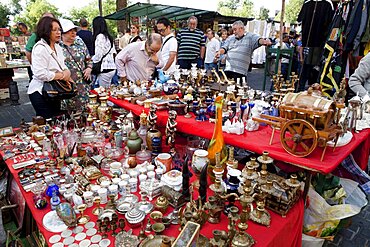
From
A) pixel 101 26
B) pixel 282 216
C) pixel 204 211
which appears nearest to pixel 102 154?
pixel 204 211

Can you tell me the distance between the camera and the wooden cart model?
1438mm

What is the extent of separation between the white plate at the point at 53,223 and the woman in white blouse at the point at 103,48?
9.64 feet

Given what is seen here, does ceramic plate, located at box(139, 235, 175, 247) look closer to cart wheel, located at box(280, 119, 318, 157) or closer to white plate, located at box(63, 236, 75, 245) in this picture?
white plate, located at box(63, 236, 75, 245)

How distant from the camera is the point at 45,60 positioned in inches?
101

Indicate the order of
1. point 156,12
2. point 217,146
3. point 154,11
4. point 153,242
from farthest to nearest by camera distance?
point 156,12
point 154,11
point 217,146
point 153,242

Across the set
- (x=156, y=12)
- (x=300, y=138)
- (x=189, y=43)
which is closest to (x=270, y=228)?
(x=300, y=138)

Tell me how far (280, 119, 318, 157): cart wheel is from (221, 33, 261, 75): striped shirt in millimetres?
2751

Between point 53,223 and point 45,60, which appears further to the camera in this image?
point 45,60

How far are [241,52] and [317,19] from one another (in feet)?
3.81

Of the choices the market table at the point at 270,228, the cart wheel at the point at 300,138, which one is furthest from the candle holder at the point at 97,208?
the cart wheel at the point at 300,138

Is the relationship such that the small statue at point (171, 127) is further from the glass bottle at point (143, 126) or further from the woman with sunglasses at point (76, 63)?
the woman with sunglasses at point (76, 63)

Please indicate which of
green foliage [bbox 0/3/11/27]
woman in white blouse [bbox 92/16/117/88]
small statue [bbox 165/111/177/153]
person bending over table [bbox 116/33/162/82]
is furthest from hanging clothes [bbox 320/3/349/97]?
green foliage [bbox 0/3/11/27]

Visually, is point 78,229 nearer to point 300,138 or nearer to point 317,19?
point 300,138

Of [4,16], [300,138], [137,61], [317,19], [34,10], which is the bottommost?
[300,138]
